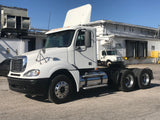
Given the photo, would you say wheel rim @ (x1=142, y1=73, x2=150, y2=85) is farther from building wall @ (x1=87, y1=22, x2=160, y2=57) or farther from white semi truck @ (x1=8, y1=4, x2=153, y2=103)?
building wall @ (x1=87, y1=22, x2=160, y2=57)

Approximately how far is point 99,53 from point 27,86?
767 inches

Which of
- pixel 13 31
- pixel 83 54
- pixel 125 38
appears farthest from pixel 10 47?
pixel 125 38

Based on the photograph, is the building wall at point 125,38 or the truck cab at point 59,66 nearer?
the truck cab at point 59,66

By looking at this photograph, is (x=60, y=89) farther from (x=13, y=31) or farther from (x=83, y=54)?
(x=13, y=31)

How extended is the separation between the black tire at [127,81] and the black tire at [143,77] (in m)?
0.34

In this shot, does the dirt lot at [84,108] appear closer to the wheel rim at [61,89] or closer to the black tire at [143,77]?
the wheel rim at [61,89]

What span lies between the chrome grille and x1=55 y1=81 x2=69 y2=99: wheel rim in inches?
51.5

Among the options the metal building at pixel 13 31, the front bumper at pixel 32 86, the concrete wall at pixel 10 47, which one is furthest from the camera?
the metal building at pixel 13 31

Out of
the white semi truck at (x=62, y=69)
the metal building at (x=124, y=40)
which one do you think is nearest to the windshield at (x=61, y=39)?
the white semi truck at (x=62, y=69)

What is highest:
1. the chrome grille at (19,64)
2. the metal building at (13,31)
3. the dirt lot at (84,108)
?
the metal building at (13,31)

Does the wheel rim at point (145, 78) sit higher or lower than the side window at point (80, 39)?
lower

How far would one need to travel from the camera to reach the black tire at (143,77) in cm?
942

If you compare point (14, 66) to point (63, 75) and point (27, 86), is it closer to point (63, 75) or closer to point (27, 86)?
point (27, 86)

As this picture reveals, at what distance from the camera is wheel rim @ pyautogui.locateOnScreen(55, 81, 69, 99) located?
6.67 meters
